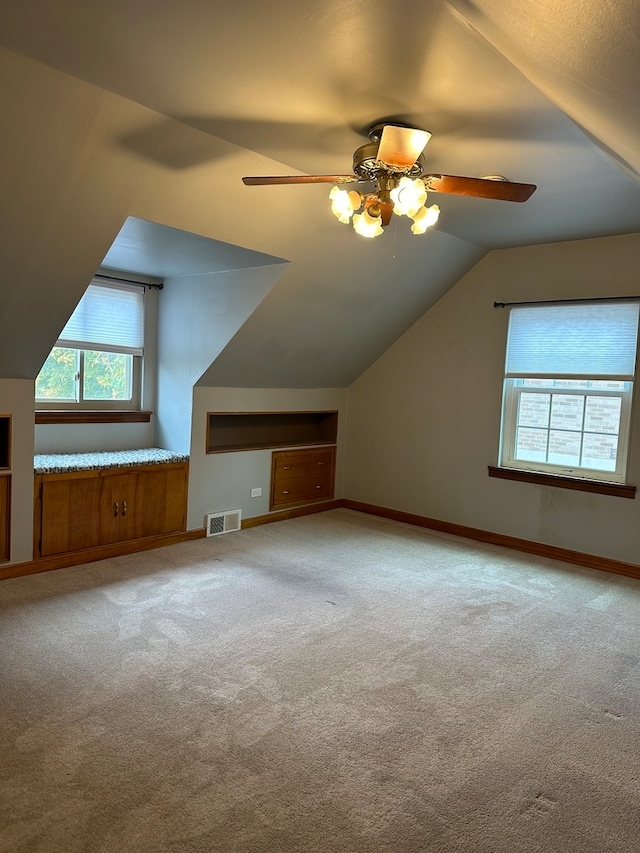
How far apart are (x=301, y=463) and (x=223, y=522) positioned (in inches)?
41.7

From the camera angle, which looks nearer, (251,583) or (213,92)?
(213,92)

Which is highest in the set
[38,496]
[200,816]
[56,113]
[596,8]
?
[56,113]

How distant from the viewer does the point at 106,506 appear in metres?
4.23

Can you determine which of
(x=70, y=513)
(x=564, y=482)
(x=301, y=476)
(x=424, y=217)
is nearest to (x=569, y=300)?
(x=564, y=482)

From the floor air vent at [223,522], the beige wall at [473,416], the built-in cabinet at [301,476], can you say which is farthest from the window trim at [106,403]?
the beige wall at [473,416]

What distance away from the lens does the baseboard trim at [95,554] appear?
149 inches

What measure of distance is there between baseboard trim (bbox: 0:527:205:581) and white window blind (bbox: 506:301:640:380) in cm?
306

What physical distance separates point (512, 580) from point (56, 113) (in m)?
3.86

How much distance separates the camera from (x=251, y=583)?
3893 mm

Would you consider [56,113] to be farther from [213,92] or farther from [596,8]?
[596,8]

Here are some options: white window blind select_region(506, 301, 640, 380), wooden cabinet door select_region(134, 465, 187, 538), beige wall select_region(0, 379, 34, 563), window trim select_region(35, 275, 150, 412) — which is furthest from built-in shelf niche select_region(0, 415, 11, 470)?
white window blind select_region(506, 301, 640, 380)

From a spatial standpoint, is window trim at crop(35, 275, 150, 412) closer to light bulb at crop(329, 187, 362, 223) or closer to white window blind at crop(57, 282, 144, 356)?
white window blind at crop(57, 282, 144, 356)

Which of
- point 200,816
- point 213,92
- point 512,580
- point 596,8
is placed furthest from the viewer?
point 512,580

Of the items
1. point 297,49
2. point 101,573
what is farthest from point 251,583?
point 297,49
